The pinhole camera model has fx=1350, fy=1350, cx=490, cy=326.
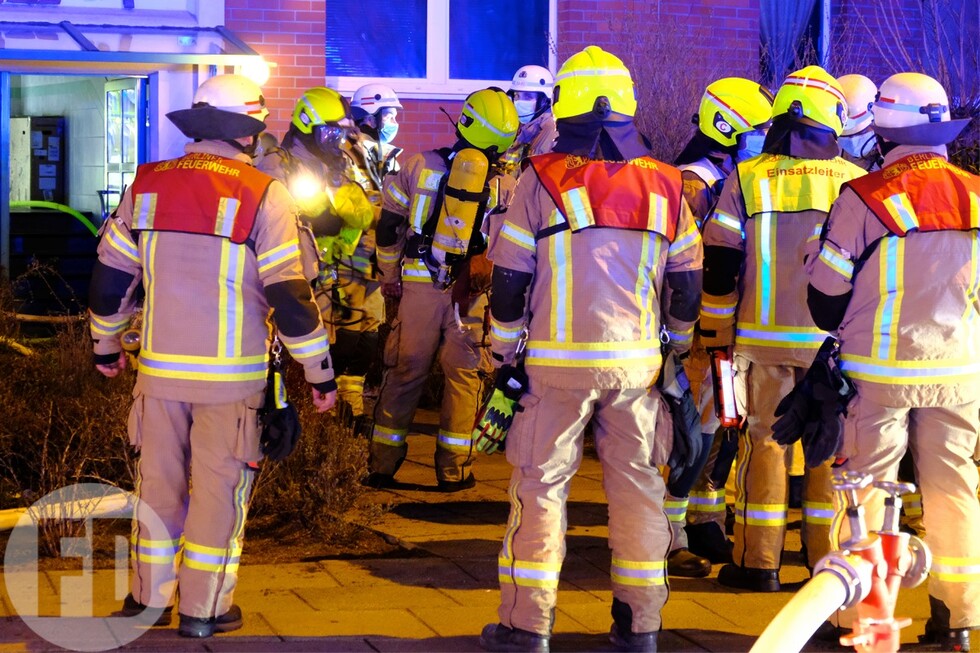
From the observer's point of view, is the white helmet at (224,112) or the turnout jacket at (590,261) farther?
the white helmet at (224,112)

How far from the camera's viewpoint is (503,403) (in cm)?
508

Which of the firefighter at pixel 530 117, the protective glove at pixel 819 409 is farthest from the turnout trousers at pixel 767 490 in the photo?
the firefighter at pixel 530 117

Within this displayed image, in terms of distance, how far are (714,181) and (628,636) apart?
2569 mm

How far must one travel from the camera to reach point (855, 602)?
9.14 feet

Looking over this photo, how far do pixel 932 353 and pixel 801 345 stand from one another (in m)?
0.98

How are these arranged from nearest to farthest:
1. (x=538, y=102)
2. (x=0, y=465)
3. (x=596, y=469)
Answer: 1. (x=0, y=465)
2. (x=596, y=469)
3. (x=538, y=102)

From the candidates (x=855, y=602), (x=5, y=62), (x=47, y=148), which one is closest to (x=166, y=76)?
(x=5, y=62)

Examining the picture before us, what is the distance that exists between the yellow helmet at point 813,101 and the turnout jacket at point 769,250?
179 mm

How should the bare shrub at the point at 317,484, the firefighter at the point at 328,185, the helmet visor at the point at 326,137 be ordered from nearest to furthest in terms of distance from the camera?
1. the bare shrub at the point at 317,484
2. the firefighter at the point at 328,185
3. the helmet visor at the point at 326,137

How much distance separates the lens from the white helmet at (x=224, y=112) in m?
5.16

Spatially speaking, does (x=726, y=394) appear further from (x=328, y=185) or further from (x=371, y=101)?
(x=371, y=101)

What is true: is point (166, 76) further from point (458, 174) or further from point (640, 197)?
point (640, 197)

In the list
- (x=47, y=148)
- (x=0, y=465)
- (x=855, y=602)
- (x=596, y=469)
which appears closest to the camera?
(x=855, y=602)

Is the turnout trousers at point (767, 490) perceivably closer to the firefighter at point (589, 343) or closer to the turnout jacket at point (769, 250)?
the turnout jacket at point (769, 250)
